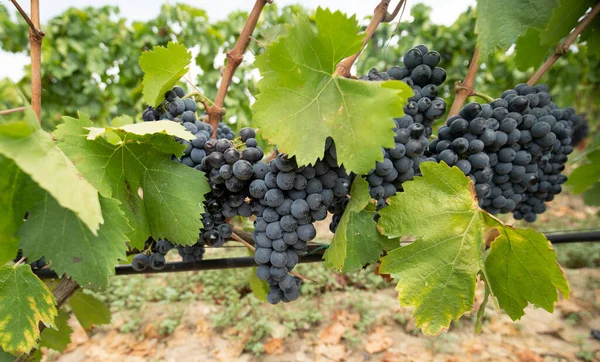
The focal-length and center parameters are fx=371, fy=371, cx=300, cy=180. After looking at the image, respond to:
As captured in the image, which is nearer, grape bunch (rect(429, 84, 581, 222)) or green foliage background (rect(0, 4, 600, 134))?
grape bunch (rect(429, 84, 581, 222))

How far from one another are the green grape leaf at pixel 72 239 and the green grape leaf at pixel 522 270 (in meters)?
0.65

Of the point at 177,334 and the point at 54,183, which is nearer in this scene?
the point at 54,183

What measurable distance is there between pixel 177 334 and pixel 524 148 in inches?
97.4

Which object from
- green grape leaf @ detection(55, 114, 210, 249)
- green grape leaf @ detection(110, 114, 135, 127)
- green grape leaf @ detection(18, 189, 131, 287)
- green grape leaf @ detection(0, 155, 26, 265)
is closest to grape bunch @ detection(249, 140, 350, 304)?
green grape leaf @ detection(55, 114, 210, 249)

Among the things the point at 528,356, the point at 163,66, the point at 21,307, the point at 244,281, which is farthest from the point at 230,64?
the point at 244,281

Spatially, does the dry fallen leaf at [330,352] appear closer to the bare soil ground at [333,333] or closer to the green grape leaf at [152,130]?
the bare soil ground at [333,333]

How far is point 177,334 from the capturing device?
2.56 metres

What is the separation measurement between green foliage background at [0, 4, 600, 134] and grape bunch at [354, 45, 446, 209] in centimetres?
283

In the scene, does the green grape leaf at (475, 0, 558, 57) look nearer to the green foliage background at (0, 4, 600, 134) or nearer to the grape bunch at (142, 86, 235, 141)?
the grape bunch at (142, 86, 235, 141)

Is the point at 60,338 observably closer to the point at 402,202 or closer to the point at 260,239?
the point at 260,239

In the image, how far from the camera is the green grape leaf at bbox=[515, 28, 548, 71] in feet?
3.10

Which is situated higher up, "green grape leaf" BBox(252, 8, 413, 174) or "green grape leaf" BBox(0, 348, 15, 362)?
"green grape leaf" BBox(252, 8, 413, 174)

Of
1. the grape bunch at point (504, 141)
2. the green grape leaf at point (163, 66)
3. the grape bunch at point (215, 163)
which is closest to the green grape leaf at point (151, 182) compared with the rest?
the grape bunch at point (215, 163)

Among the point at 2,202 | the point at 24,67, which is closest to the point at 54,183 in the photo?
the point at 2,202
